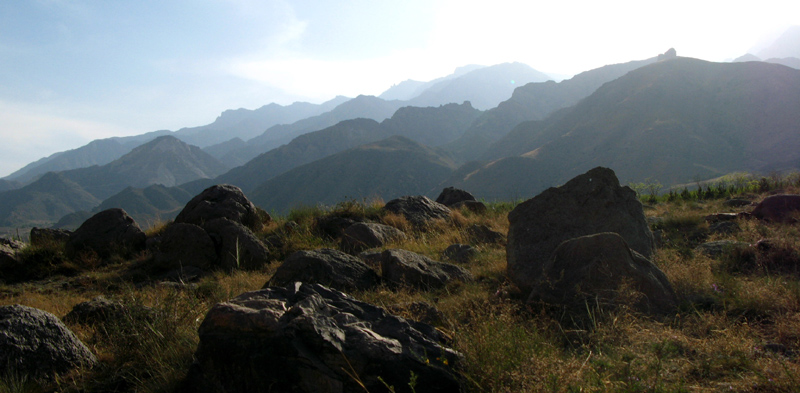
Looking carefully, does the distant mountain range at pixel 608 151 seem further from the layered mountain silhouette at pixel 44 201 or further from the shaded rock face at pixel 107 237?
the shaded rock face at pixel 107 237

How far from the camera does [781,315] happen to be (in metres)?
3.22

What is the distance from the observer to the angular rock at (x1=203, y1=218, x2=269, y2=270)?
6.90 meters

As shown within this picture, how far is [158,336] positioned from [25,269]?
20.5 ft

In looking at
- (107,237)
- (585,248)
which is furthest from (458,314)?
(107,237)

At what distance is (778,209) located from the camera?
6.69m

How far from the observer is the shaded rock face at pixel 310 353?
2414 millimetres

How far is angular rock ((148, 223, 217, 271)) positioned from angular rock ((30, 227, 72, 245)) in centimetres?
290

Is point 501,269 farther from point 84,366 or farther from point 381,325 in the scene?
→ point 84,366

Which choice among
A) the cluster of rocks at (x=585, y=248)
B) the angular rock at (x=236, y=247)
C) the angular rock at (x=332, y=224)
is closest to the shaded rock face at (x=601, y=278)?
the cluster of rocks at (x=585, y=248)

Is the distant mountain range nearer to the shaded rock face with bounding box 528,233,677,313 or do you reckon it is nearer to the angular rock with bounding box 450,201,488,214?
the angular rock with bounding box 450,201,488,214

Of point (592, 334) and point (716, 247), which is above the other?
point (592, 334)

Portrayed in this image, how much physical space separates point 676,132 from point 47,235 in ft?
385

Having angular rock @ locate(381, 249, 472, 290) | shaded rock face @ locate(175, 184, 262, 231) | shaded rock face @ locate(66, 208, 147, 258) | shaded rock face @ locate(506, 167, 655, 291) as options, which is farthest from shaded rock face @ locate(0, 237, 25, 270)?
shaded rock face @ locate(506, 167, 655, 291)

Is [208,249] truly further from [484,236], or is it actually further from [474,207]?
[474,207]
